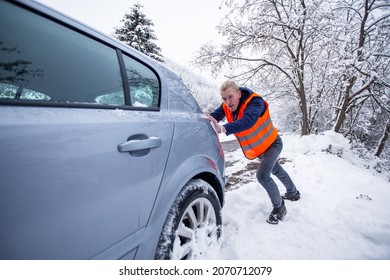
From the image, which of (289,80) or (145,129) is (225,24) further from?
(145,129)

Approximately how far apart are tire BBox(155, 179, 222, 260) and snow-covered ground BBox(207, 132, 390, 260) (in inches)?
7.4

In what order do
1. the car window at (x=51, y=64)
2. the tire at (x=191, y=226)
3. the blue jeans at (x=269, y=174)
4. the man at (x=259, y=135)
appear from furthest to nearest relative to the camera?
the blue jeans at (x=269, y=174) → the man at (x=259, y=135) → the tire at (x=191, y=226) → the car window at (x=51, y=64)

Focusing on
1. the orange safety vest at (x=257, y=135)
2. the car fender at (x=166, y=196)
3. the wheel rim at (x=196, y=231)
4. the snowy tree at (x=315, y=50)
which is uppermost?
the snowy tree at (x=315, y=50)

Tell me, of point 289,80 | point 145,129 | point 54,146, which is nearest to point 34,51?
point 54,146

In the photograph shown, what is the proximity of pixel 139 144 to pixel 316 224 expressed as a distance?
7.86 ft

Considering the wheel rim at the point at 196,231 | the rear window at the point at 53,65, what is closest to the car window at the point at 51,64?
the rear window at the point at 53,65

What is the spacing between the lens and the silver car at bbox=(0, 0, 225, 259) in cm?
80

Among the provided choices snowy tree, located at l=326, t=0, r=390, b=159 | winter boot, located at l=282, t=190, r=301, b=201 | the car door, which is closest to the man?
winter boot, located at l=282, t=190, r=301, b=201

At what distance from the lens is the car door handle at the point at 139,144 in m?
1.14

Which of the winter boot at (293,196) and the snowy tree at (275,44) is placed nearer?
the winter boot at (293,196)

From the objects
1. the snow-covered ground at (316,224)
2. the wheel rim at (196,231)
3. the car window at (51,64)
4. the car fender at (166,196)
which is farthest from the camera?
the snow-covered ground at (316,224)

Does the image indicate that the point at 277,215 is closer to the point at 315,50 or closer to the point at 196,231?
Answer: the point at 196,231

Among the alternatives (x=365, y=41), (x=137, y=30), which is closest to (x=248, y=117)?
(x=365, y=41)

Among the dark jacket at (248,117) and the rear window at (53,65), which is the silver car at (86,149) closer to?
the rear window at (53,65)
